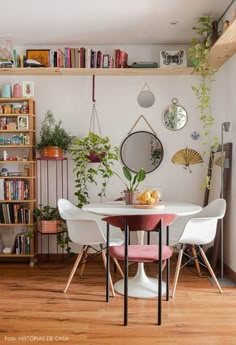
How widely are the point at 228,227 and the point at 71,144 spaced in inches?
77.7

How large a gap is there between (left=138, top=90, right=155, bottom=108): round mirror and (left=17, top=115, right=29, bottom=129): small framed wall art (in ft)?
4.34

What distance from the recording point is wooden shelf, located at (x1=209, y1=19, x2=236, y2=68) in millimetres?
3256

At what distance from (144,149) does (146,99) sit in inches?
23.2

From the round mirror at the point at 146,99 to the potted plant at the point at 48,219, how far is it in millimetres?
1599

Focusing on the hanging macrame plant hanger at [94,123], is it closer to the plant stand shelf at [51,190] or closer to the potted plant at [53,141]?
the potted plant at [53,141]

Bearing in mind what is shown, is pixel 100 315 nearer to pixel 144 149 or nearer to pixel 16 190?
pixel 16 190

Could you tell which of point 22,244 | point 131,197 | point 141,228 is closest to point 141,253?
point 141,228

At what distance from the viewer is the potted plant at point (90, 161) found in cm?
433

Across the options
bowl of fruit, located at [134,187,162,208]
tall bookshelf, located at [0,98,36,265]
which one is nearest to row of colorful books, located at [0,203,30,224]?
tall bookshelf, located at [0,98,36,265]

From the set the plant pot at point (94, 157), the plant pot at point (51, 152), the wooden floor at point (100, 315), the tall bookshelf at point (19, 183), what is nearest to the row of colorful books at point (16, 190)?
the tall bookshelf at point (19, 183)

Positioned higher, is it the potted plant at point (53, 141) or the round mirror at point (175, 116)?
the round mirror at point (175, 116)

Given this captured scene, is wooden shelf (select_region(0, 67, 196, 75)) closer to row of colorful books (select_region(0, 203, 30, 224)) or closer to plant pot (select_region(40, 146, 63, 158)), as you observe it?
plant pot (select_region(40, 146, 63, 158))

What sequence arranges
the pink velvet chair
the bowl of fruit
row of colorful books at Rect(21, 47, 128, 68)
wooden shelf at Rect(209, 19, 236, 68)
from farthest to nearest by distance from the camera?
1. row of colorful books at Rect(21, 47, 128, 68)
2. the bowl of fruit
3. wooden shelf at Rect(209, 19, 236, 68)
4. the pink velvet chair

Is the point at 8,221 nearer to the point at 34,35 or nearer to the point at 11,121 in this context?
the point at 11,121
